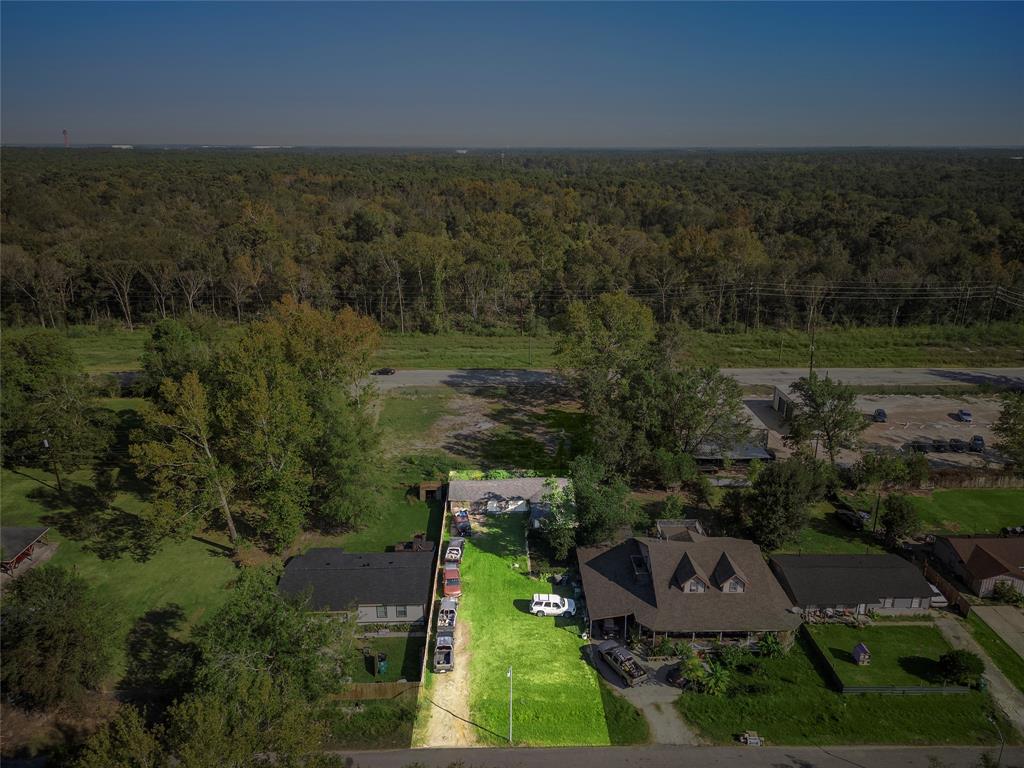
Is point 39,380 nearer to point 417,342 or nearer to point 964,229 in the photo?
point 417,342

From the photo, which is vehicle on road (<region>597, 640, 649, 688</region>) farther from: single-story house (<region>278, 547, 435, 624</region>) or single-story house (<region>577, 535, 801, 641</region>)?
single-story house (<region>278, 547, 435, 624</region>)

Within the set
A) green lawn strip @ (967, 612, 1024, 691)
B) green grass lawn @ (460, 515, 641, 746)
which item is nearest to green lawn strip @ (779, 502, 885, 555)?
green lawn strip @ (967, 612, 1024, 691)

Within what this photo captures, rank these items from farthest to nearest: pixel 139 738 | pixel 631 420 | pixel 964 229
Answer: pixel 964 229 → pixel 631 420 → pixel 139 738

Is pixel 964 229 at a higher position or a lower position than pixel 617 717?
higher

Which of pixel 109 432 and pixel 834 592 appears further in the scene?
pixel 109 432

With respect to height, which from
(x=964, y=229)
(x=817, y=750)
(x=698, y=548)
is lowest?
(x=817, y=750)

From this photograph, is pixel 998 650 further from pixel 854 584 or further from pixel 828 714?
pixel 828 714

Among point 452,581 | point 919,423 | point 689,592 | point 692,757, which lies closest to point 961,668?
point 689,592

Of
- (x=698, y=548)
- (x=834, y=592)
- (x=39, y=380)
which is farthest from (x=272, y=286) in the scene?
(x=834, y=592)
